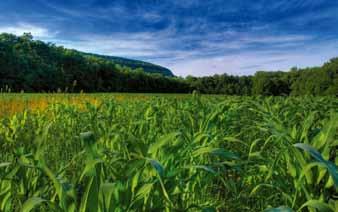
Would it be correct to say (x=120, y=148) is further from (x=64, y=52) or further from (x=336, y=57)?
(x=64, y=52)

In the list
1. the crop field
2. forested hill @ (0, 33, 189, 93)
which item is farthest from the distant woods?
the crop field

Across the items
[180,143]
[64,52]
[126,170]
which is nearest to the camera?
[126,170]

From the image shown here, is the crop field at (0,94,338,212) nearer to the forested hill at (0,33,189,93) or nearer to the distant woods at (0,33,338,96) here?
the distant woods at (0,33,338,96)

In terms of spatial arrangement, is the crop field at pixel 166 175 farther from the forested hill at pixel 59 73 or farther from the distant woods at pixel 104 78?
the forested hill at pixel 59 73

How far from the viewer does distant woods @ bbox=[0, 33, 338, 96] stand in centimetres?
3968

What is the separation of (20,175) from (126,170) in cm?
76

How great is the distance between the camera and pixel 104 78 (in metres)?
62.3

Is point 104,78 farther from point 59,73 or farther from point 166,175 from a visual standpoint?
point 166,175

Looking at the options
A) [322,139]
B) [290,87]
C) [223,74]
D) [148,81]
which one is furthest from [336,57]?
[322,139]

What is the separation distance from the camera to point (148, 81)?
66.3 metres

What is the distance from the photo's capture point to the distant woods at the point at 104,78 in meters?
39.7

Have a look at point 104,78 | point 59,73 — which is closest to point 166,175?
point 59,73

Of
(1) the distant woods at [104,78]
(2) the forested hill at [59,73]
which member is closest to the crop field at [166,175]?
(1) the distant woods at [104,78]

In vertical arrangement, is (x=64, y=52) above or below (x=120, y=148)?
above
